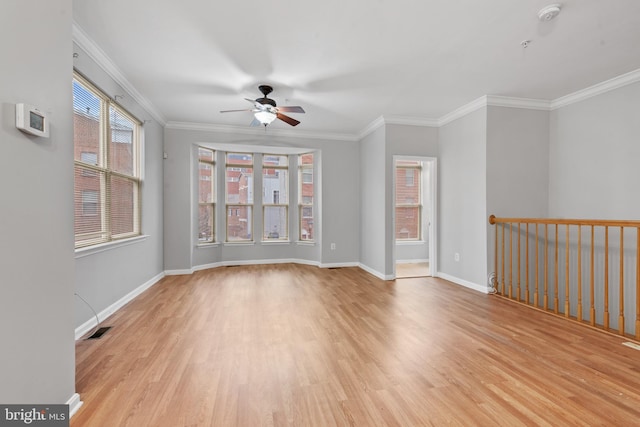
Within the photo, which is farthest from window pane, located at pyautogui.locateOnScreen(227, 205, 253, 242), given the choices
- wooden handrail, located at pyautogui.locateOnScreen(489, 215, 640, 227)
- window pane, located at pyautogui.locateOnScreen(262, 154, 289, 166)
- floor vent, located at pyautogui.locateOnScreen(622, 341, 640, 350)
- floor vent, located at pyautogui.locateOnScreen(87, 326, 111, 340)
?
floor vent, located at pyautogui.locateOnScreen(622, 341, 640, 350)

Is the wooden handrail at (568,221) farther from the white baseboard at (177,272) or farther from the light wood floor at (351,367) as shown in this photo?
the white baseboard at (177,272)

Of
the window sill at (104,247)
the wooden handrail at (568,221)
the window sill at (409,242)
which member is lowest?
the window sill at (409,242)

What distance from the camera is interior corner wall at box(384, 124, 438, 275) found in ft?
15.8

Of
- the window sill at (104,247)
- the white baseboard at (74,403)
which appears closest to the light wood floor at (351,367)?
the white baseboard at (74,403)

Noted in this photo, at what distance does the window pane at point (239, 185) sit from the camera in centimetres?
610

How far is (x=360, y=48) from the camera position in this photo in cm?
277

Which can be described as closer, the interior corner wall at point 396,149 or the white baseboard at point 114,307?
the white baseboard at point 114,307

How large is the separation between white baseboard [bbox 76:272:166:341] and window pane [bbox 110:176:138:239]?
82 centimetres

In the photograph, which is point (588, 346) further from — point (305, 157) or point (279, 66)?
point (305, 157)

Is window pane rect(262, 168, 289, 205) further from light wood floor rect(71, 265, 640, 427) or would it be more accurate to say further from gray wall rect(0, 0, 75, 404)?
gray wall rect(0, 0, 75, 404)

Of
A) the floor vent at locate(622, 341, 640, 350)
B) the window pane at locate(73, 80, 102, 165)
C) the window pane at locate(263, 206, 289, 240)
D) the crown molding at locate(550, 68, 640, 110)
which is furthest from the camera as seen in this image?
the window pane at locate(263, 206, 289, 240)

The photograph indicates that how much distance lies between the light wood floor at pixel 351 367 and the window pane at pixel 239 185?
297 centimetres

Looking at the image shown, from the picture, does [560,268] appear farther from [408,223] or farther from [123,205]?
[123,205]

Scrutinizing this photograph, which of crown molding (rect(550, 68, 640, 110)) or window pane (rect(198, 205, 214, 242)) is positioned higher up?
crown molding (rect(550, 68, 640, 110))
